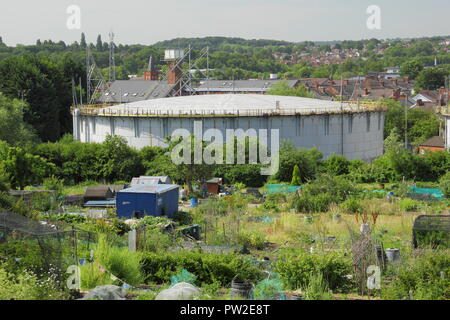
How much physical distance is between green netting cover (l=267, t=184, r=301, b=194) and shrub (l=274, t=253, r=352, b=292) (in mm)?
17387

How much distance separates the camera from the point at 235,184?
3303cm

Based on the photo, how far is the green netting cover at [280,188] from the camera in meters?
30.2

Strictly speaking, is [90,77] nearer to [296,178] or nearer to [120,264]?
[296,178]

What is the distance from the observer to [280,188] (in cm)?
3081

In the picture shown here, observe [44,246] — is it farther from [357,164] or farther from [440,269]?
[357,164]

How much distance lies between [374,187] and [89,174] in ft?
48.9

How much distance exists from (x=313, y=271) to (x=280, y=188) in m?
18.7

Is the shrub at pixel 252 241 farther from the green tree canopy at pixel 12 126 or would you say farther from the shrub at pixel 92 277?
the green tree canopy at pixel 12 126

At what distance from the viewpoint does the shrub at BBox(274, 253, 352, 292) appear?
1216 cm

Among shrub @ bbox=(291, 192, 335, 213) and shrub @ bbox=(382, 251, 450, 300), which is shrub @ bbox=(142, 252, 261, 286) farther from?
shrub @ bbox=(291, 192, 335, 213)

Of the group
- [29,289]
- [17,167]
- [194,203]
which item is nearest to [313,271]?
[29,289]

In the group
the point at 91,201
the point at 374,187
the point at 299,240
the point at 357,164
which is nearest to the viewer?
the point at 299,240
